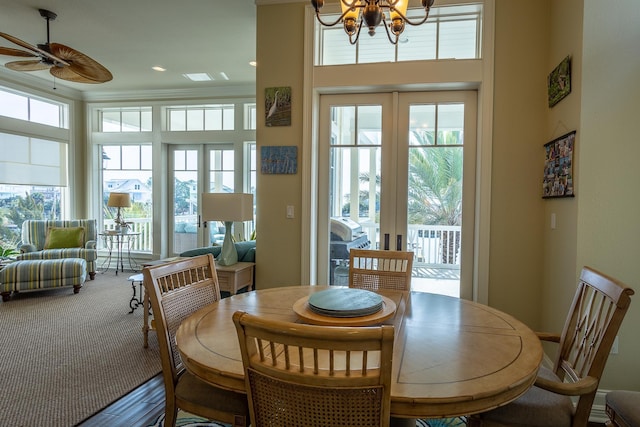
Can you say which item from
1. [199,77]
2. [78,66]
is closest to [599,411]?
[78,66]

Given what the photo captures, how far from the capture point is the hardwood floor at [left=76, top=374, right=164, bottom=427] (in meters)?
2.06

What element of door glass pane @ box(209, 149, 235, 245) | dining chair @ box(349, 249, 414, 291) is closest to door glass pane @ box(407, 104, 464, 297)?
dining chair @ box(349, 249, 414, 291)

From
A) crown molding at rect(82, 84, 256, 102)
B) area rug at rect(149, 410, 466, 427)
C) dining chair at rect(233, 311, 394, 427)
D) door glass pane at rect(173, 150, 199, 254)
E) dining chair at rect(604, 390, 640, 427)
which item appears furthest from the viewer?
door glass pane at rect(173, 150, 199, 254)

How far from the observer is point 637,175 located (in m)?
2.11

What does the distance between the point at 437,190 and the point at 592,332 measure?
1.81m

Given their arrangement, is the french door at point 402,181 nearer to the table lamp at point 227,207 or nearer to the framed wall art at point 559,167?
the framed wall art at point 559,167

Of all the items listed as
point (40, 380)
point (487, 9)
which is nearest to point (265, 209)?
point (40, 380)

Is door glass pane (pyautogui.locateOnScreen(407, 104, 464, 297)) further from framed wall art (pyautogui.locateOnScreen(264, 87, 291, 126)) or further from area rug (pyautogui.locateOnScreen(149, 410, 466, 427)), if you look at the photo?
area rug (pyautogui.locateOnScreen(149, 410, 466, 427))

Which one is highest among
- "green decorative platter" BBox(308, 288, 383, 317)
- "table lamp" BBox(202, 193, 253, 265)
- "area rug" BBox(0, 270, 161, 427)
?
"table lamp" BBox(202, 193, 253, 265)

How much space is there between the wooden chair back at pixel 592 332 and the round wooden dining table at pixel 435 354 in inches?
8.8

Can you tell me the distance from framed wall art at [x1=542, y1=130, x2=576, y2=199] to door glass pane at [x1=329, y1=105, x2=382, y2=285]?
127 cm

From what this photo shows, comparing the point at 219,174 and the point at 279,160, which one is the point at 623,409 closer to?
the point at 279,160

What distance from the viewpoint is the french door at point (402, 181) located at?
121 inches

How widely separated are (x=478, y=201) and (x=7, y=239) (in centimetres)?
652
